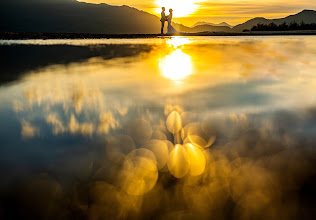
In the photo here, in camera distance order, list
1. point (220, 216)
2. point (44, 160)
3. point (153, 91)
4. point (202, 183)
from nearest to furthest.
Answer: point (220, 216), point (202, 183), point (44, 160), point (153, 91)

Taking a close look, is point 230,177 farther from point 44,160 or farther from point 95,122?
point 95,122

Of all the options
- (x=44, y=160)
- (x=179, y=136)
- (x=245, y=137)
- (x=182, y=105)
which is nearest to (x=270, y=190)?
(x=245, y=137)

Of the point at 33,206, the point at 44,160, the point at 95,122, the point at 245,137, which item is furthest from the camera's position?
the point at 95,122

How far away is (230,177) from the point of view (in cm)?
555

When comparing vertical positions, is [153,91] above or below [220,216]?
below

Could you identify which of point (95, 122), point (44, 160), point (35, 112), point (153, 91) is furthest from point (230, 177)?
point (153, 91)

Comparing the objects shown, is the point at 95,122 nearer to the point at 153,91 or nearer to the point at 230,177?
the point at 230,177

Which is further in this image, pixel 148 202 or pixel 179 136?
pixel 179 136

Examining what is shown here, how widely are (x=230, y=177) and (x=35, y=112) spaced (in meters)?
7.79

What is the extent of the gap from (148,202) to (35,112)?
7564 millimetres

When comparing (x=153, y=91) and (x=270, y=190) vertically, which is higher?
(x=270, y=190)

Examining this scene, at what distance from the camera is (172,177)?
5691 millimetres

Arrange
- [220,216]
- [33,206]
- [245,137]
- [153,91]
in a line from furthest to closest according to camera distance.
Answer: [153,91], [245,137], [33,206], [220,216]

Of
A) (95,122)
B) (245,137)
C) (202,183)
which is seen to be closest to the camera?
(202,183)
